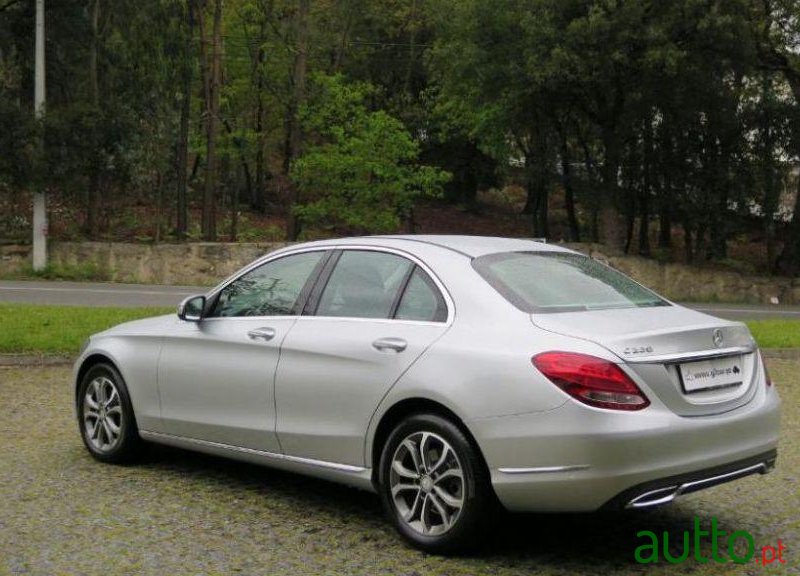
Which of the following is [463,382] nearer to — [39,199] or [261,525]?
[261,525]

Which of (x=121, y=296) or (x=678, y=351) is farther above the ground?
(x=678, y=351)

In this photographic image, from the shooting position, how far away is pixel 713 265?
2881cm

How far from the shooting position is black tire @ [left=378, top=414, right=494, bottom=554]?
4902mm

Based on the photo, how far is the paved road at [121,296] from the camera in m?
19.8

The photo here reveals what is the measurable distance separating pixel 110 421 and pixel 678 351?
13.1 ft

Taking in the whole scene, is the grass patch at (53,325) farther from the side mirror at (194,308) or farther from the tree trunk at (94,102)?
the tree trunk at (94,102)

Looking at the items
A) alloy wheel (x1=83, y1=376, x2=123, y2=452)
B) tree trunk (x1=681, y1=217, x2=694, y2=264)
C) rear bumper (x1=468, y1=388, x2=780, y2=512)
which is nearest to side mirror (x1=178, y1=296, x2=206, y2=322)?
alloy wheel (x1=83, y1=376, x2=123, y2=452)

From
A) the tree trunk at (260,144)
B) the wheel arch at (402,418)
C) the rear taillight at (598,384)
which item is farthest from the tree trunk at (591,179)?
the rear taillight at (598,384)

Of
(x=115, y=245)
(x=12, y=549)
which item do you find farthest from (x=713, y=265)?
(x=12, y=549)

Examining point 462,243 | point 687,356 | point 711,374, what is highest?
point 462,243

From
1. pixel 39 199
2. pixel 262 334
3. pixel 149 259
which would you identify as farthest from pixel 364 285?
pixel 39 199

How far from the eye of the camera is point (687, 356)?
4906mm

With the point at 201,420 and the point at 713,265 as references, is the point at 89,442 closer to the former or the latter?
the point at 201,420

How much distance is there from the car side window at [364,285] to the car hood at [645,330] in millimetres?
929
